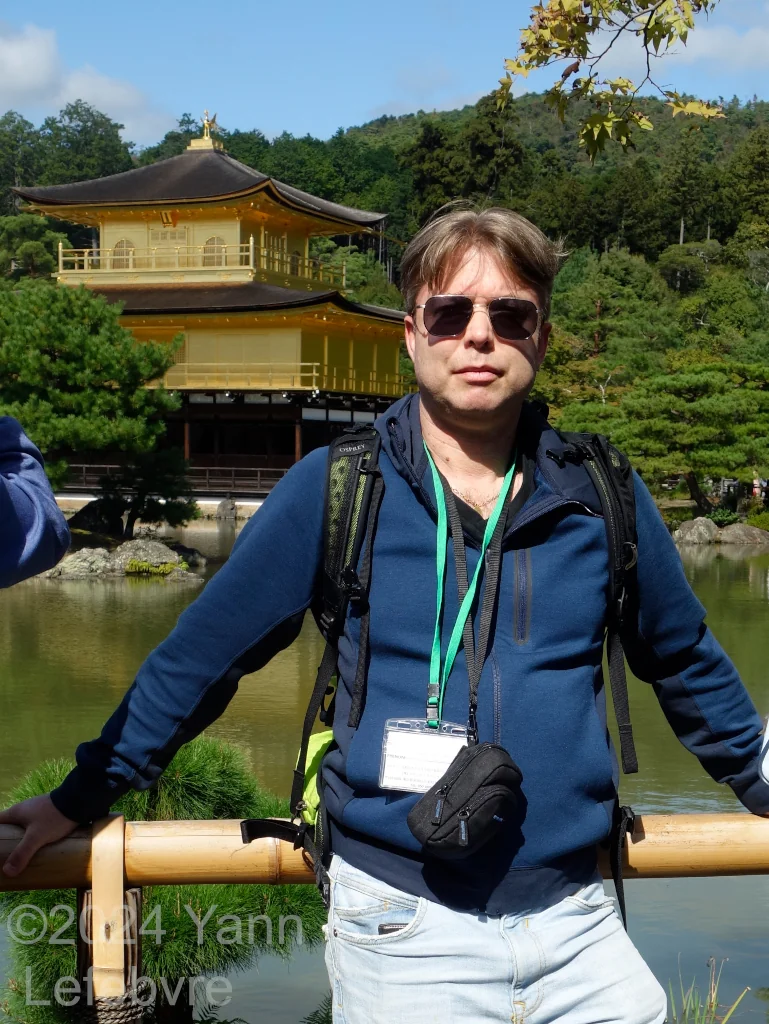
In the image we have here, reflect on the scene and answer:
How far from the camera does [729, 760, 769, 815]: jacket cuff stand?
1609 mm

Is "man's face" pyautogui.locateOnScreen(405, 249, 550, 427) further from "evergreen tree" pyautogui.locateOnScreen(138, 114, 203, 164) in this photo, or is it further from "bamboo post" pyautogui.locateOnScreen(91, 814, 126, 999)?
"evergreen tree" pyautogui.locateOnScreen(138, 114, 203, 164)

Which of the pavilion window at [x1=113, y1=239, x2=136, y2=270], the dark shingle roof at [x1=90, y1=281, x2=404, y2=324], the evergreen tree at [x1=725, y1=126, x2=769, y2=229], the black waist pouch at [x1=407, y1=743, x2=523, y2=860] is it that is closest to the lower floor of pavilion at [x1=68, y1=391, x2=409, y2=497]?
the dark shingle roof at [x1=90, y1=281, x2=404, y2=324]

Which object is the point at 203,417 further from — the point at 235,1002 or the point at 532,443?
the point at 532,443

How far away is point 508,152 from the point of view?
4062 cm

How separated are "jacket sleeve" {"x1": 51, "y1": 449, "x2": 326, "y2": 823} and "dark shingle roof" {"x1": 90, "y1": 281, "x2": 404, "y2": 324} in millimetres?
19061

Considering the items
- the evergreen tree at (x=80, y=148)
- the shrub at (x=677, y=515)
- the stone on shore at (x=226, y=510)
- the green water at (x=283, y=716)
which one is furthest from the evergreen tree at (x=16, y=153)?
the green water at (x=283, y=716)

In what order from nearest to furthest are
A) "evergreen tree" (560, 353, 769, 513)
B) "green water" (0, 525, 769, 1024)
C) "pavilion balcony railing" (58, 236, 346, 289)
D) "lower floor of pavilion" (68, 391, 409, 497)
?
"green water" (0, 525, 769, 1024), "evergreen tree" (560, 353, 769, 513), "lower floor of pavilion" (68, 391, 409, 497), "pavilion balcony railing" (58, 236, 346, 289)

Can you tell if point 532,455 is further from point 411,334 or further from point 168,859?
point 168,859

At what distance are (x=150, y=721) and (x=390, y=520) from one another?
14.9 inches

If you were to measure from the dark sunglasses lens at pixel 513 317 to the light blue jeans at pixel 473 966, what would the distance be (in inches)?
26.4

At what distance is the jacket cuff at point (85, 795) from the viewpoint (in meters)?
1.48

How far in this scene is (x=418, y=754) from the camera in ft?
4.40

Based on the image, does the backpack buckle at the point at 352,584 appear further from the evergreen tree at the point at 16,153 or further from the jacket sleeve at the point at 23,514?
the evergreen tree at the point at 16,153

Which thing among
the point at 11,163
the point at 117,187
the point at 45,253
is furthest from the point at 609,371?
the point at 11,163
